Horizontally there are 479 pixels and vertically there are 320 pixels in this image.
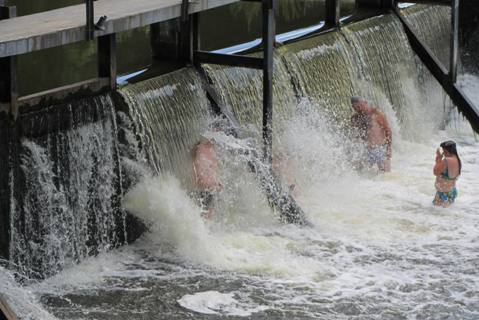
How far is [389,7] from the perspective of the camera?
16406mm

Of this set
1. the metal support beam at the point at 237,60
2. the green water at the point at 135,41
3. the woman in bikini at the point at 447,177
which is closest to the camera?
the metal support beam at the point at 237,60

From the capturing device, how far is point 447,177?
13.0 m

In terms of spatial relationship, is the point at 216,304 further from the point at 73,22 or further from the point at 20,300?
the point at 73,22

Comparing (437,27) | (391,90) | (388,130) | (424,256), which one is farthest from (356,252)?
(437,27)

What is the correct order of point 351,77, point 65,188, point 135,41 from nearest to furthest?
point 65,188
point 351,77
point 135,41

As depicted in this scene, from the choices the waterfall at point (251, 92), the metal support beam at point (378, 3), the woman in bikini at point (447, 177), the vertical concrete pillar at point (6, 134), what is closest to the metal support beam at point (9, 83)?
the vertical concrete pillar at point (6, 134)

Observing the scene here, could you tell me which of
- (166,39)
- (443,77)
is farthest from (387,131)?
(166,39)

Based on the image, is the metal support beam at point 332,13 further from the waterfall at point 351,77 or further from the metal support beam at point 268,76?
the metal support beam at point 268,76

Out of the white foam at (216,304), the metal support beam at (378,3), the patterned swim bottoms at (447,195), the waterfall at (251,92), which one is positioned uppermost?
the metal support beam at (378,3)

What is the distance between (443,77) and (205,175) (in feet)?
17.3

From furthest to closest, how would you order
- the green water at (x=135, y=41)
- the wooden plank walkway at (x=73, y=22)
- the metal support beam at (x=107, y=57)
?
the green water at (x=135, y=41)
the metal support beam at (x=107, y=57)
the wooden plank walkway at (x=73, y=22)

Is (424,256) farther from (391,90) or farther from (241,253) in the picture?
(391,90)

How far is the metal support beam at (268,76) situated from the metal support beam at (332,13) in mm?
2947

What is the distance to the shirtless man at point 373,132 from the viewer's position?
14.2 metres
